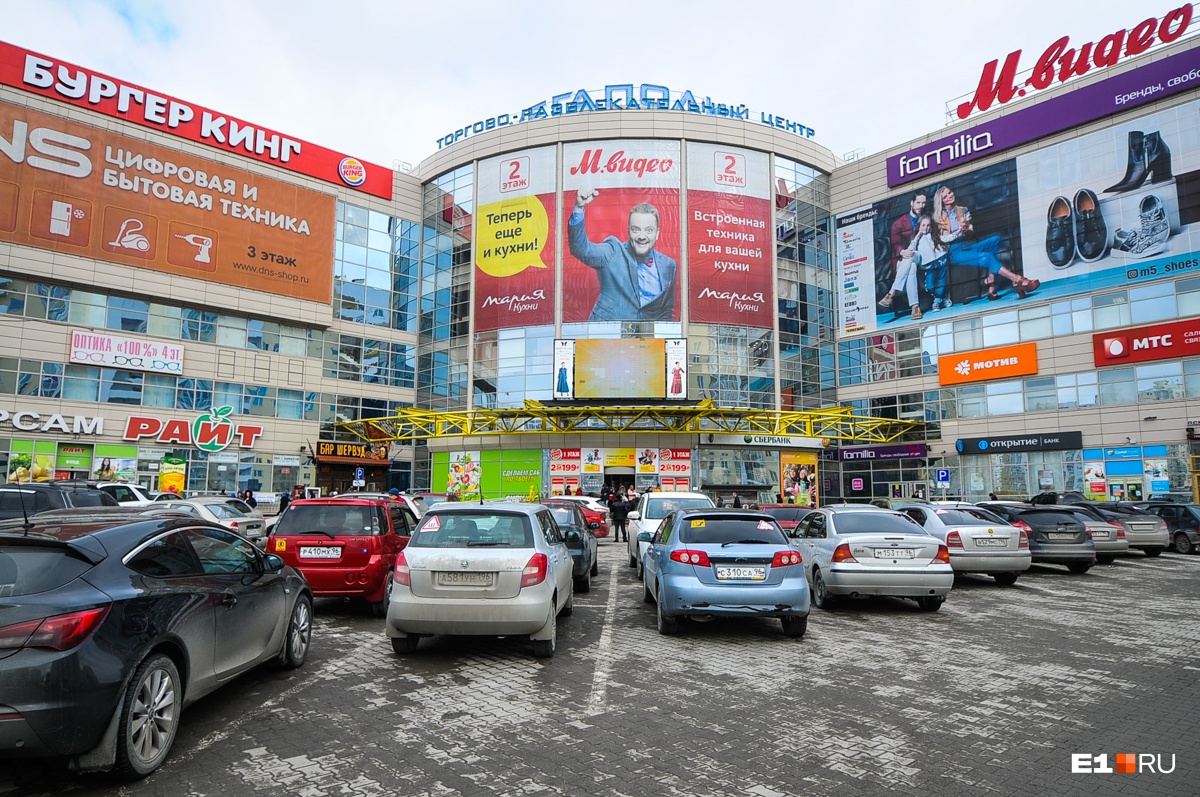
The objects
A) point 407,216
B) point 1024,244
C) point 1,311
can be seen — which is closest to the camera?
point 1,311

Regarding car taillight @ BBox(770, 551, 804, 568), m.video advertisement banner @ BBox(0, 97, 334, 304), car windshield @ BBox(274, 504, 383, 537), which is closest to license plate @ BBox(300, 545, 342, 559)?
car windshield @ BBox(274, 504, 383, 537)

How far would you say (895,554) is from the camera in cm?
995

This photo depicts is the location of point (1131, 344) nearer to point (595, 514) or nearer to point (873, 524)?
point (595, 514)

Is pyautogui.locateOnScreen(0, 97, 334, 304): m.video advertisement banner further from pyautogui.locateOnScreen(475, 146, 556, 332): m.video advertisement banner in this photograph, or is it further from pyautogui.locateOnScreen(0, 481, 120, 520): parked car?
pyautogui.locateOnScreen(0, 481, 120, 520): parked car

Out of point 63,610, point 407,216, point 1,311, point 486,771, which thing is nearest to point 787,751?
point 486,771

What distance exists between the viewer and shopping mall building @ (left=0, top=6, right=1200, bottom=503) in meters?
36.5

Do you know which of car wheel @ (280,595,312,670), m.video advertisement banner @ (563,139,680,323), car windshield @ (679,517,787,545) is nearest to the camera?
car wheel @ (280,595,312,670)

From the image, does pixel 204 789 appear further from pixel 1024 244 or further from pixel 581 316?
pixel 1024 244

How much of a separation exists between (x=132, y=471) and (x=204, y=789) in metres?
40.6

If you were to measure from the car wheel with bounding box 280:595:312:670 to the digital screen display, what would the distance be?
1362 inches

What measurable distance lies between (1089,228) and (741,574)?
40.6 m

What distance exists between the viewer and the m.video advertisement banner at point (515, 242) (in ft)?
151

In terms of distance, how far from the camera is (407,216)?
51344 mm

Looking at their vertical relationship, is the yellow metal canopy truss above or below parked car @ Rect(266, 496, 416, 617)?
above
